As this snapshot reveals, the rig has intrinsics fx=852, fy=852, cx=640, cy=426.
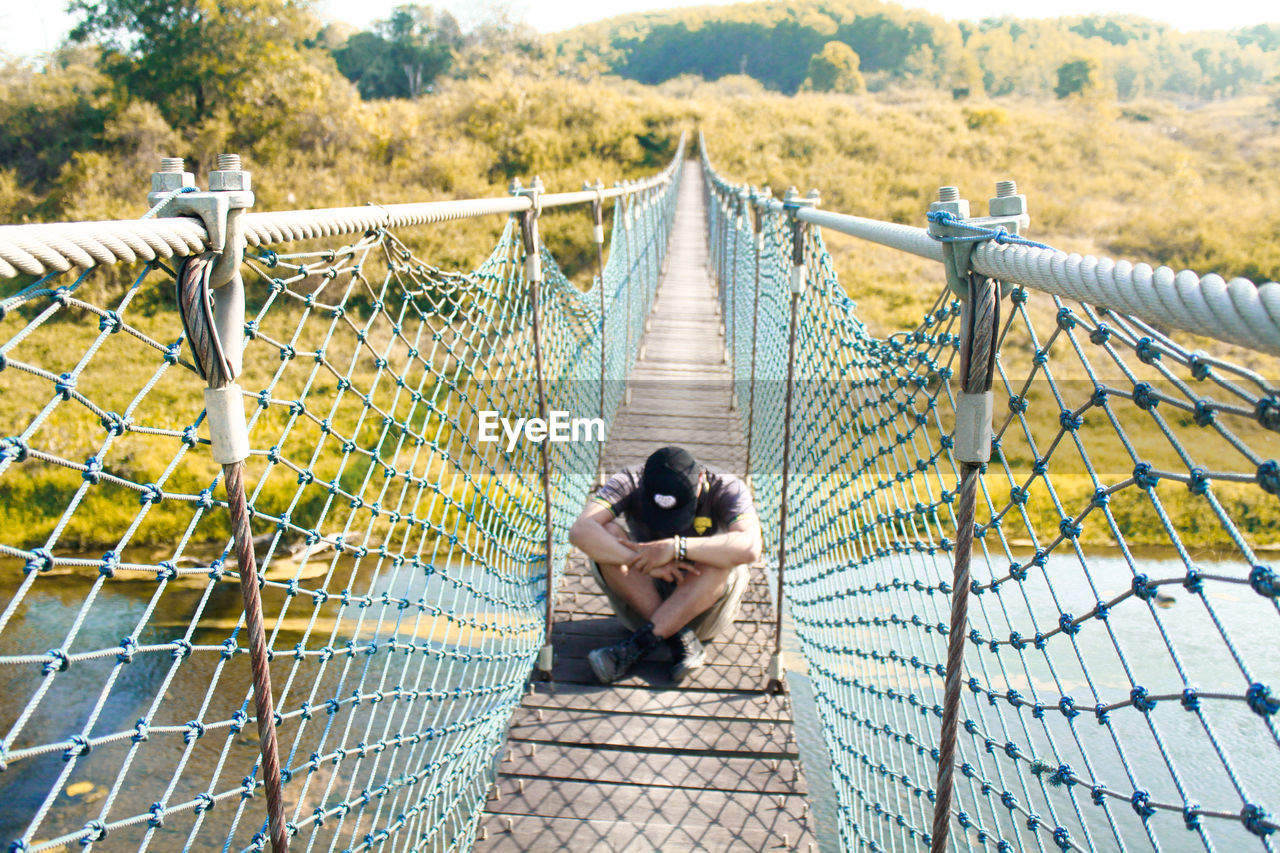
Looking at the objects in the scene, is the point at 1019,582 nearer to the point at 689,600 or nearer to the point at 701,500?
Result: the point at 689,600

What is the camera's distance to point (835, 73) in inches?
1667

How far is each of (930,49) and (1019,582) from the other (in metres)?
57.1

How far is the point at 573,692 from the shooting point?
2137mm

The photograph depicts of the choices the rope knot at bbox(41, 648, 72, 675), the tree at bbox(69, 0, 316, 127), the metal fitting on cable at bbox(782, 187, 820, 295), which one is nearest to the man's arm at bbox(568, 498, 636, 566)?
the metal fitting on cable at bbox(782, 187, 820, 295)

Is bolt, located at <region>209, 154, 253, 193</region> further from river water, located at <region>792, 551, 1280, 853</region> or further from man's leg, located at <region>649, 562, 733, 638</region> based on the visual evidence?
man's leg, located at <region>649, 562, 733, 638</region>

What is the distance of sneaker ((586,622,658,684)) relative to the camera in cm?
213

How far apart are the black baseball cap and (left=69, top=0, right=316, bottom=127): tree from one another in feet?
54.9

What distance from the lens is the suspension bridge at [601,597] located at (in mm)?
763

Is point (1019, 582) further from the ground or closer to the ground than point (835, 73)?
closer to the ground

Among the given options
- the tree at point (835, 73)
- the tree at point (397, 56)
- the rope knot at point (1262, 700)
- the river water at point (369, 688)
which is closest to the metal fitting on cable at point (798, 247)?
the river water at point (369, 688)

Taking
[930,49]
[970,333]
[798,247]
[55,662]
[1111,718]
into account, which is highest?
[930,49]

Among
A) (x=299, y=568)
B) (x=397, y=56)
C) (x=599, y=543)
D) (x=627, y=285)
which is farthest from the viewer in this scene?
(x=397, y=56)

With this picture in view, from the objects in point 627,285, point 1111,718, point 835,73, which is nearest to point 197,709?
point 627,285

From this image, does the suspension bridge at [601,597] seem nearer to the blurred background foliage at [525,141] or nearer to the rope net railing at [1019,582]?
the rope net railing at [1019,582]
